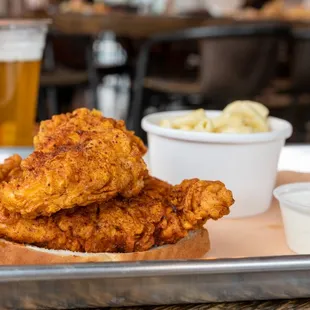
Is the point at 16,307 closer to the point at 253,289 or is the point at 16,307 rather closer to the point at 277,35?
the point at 253,289

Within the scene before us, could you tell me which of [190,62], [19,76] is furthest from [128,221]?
[190,62]

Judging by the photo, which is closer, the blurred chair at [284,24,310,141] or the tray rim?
the tray rim

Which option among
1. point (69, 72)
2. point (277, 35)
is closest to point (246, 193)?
point (277, 35)

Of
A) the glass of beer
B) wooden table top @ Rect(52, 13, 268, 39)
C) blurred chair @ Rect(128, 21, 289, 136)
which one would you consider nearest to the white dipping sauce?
the glass of beer

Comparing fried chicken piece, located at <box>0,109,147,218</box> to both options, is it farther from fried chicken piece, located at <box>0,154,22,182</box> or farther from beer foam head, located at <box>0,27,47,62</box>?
beer foam head, located at <box>0,27,47,62</box>

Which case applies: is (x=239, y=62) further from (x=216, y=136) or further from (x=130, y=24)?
(x=216, y=136)
